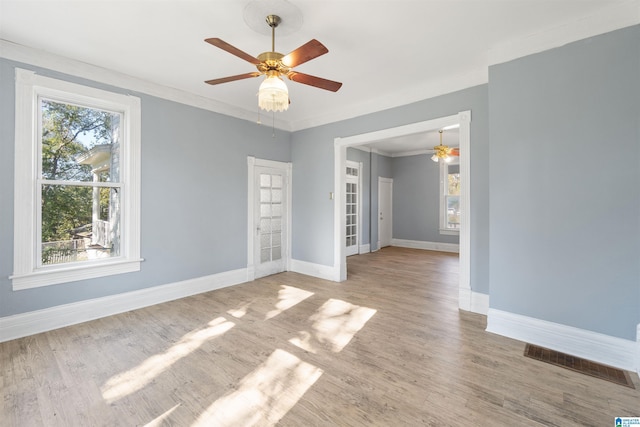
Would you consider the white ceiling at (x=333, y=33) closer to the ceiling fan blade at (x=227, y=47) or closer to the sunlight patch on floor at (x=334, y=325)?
the ceiling fan blade at (x=227, y=47)

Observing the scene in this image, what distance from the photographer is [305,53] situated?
2072 millimetres

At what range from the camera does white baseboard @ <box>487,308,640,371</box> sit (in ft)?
7.53

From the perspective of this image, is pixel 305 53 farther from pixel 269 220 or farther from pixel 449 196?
pixel 449 196

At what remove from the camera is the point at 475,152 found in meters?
3.41

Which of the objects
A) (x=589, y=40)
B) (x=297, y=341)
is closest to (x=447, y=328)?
(x=297, y=341)

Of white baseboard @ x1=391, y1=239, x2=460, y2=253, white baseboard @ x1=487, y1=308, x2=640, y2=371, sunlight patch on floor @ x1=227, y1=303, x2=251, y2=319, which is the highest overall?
white baseboard @ x1=391, y1=239, x2=460, y2=253

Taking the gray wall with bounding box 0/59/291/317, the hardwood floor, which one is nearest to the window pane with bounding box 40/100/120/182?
the gray wall with bounding box 0/59/291/317

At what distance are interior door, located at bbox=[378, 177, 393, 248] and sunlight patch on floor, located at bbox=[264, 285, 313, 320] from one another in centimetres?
452

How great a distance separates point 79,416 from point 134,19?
305 cm

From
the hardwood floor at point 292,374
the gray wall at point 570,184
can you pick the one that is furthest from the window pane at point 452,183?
the gray wall at point 570,184

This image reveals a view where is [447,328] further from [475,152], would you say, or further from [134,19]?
[134,19]

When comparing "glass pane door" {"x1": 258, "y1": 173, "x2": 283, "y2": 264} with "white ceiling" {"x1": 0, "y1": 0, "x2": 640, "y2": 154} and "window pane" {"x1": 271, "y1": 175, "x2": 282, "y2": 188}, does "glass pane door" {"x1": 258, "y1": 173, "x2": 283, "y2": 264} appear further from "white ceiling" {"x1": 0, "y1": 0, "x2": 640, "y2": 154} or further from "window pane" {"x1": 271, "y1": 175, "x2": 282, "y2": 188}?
"white ceiling" {"x1": 0, "y1": 0, "x2": 640, "y2": 154}

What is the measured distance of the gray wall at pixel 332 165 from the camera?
11.1ft

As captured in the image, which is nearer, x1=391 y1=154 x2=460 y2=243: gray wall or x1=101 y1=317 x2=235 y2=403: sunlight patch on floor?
x1=101 y1=317 x2=235 y2=403: sunlight patch on floor
